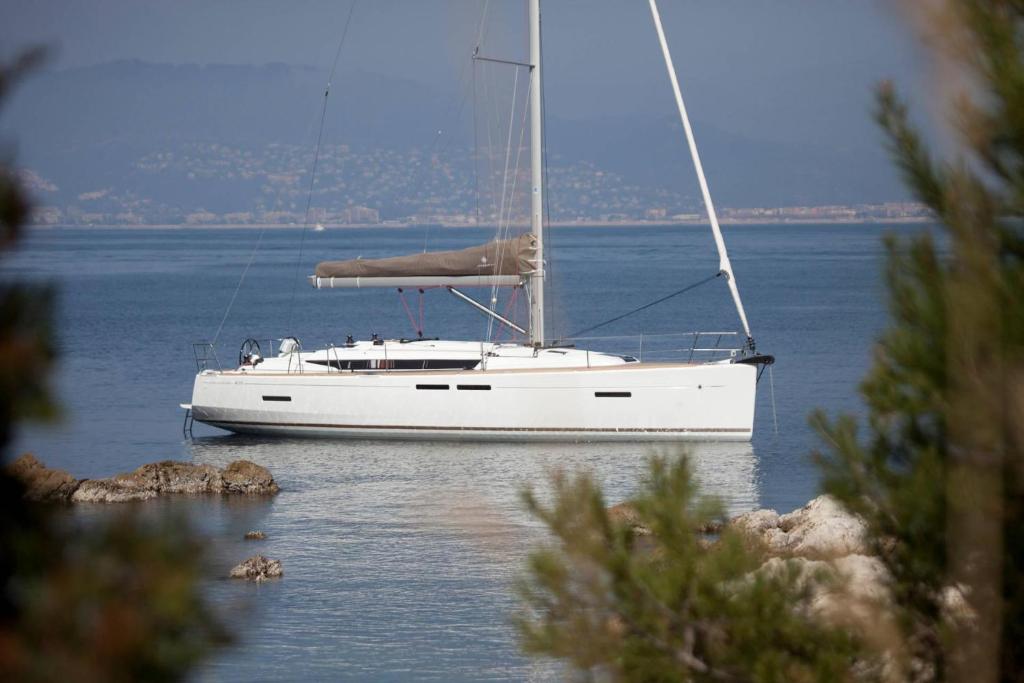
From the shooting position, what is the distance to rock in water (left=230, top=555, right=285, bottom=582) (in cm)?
1588

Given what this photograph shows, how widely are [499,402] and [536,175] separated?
4052 mm

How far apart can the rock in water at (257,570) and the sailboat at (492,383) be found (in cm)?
850

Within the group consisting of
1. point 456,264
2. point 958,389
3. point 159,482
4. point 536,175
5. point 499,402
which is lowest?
point 159,482

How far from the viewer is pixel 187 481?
A: 832 inches

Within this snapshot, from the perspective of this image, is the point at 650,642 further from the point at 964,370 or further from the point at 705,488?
the point at 705,488

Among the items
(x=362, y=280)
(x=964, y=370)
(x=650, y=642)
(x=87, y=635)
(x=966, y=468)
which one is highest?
(x=362, y=280)

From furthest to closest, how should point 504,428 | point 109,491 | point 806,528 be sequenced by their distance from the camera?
point 504,428 → point 109,491 → point 806,528

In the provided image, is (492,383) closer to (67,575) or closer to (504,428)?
(504,428)

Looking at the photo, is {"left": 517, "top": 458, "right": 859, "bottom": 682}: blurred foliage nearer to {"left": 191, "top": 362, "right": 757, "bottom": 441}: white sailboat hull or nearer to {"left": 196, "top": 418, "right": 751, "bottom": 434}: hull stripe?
{"left": 191, "top": 362, "right": 757, "bottom": 441}: white sailboat hull

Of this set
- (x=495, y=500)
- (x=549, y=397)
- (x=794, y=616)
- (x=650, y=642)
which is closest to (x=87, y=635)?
(x=650, y=642)

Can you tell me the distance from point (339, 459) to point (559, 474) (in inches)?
728

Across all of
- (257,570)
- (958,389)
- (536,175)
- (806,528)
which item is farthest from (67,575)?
(536,175)

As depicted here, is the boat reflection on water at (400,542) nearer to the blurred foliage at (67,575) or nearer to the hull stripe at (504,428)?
the hull stripe at (504,428)

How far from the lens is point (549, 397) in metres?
24.2
